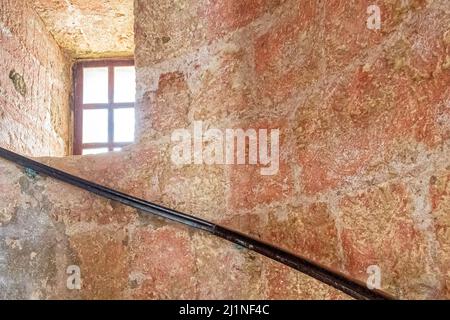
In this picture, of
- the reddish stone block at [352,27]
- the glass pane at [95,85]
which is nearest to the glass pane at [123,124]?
the glass pane at [95,85]

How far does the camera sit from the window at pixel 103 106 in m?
2.42

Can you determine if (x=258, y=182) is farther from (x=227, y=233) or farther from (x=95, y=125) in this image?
(x=95, y=125)

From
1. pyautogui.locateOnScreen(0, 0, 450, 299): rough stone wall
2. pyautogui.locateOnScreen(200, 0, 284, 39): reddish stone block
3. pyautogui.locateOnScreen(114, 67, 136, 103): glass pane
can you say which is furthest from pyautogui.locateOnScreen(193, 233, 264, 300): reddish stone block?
pyautogui.locateOnScreen(114, 67, 136, 103): glass pane

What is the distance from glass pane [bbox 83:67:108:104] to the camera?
249cm

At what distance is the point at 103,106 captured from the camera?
2463mm

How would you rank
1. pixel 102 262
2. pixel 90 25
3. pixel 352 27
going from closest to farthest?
1. pixel 352 27
2. pixel 102 262
3. pixel 90 25

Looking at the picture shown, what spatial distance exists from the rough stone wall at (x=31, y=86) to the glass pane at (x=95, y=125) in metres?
0.08

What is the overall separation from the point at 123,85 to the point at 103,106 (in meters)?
0.13

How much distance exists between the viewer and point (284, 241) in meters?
1.48

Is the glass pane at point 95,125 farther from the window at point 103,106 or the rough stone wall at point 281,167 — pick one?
the rough stone wall at point 281,167

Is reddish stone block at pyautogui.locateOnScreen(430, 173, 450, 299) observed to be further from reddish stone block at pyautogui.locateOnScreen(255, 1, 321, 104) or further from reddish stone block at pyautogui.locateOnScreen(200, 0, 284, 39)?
reddish stone block at pyautogui.locateOnScreen(200, 0, 284, 39)

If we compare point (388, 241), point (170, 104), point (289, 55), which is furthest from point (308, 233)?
point (170, 104)

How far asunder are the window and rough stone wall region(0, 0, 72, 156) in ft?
0.21
